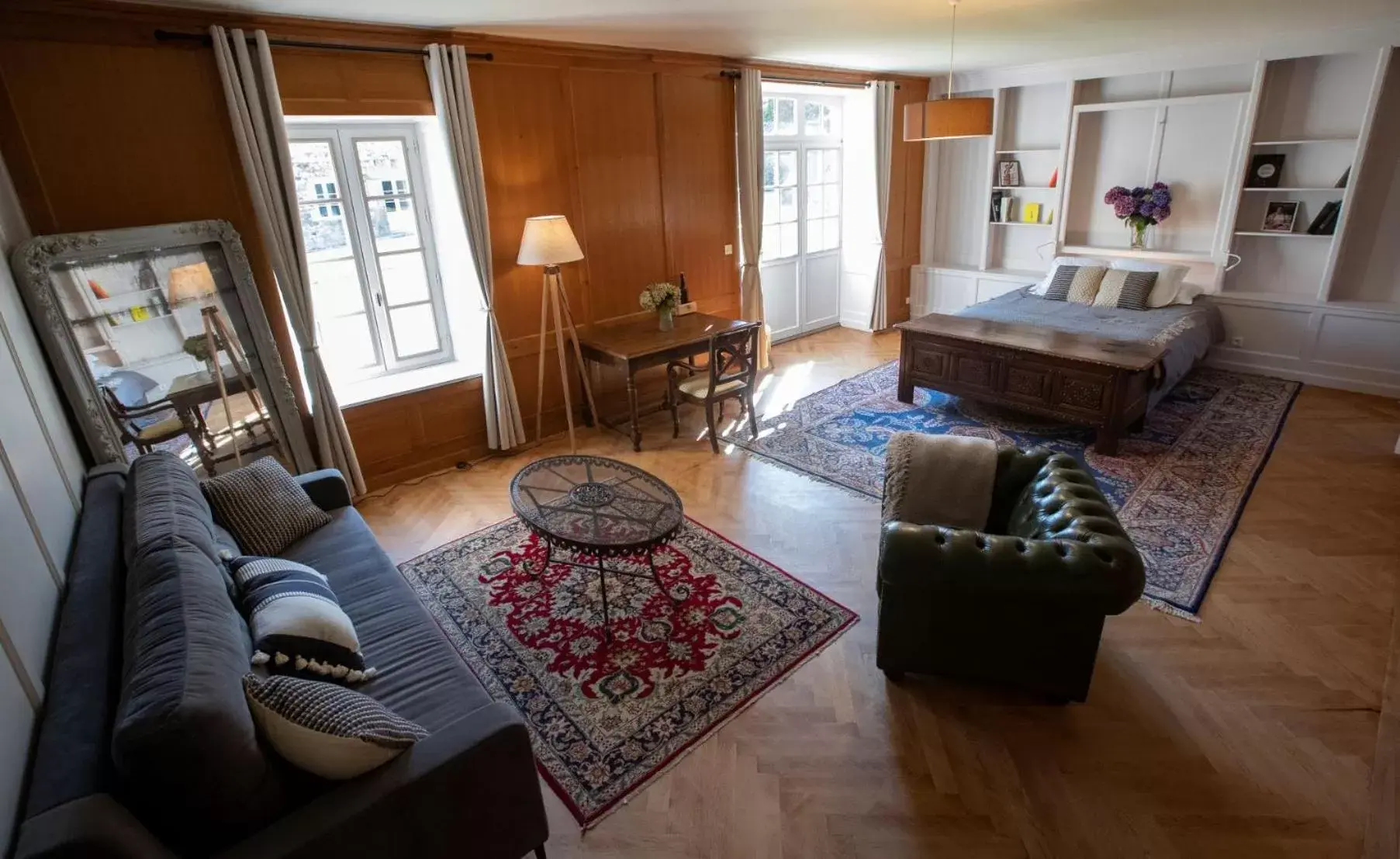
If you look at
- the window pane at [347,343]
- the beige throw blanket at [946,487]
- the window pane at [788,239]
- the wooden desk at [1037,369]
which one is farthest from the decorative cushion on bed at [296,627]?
the window pane at [788,239]

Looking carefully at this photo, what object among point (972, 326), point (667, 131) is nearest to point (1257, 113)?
point (972, 326)

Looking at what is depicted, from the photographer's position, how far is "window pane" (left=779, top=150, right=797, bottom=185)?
6.43m

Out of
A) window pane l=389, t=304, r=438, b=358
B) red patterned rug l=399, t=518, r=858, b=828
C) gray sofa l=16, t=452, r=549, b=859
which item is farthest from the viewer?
window pane l=389, t=304, r=438, b=358

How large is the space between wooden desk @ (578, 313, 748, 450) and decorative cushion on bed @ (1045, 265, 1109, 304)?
110 inches

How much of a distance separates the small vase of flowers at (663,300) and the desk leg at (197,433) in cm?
274

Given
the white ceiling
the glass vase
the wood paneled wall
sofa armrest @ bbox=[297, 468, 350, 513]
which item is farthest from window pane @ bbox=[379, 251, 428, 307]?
the glass vase

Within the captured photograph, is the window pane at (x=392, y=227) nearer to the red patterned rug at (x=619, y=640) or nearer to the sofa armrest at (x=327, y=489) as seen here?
the sofa armrest at (x=327, y=489)

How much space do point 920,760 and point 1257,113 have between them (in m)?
5.63

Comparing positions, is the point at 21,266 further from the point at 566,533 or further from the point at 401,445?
the point at 566,533

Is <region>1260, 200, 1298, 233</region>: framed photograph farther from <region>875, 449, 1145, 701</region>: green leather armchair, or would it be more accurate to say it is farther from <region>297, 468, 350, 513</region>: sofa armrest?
<region>297, 468, 350, 513</region>: sofa armrest

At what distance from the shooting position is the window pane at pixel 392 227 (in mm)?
4152

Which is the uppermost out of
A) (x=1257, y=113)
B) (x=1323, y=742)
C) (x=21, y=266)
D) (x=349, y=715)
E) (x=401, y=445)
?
(x=1257, y=113)

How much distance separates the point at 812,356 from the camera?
6.54 meters

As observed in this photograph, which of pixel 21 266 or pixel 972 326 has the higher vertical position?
pixel 21 266
